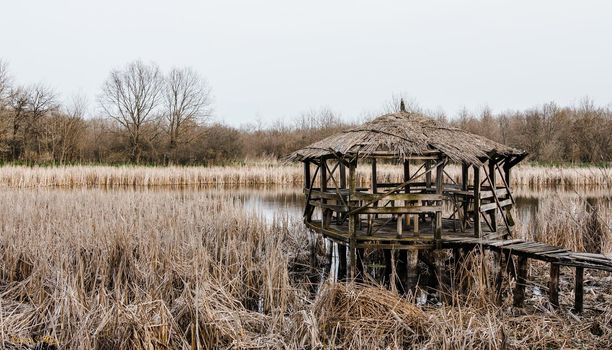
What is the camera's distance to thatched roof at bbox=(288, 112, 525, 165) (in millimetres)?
8164

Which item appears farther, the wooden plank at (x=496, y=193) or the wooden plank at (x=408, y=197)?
the wooden plank at (x=496, y=193)

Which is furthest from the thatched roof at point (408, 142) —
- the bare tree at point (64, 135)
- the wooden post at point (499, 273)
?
the bare tree at point (64, 135)

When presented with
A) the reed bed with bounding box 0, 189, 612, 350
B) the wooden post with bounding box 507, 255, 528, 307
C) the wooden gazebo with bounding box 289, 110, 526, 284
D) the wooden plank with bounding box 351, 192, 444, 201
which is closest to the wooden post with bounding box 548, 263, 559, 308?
the reed bed with bounding box 0, 189, 612, 350

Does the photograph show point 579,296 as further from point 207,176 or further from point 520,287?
point 207,176

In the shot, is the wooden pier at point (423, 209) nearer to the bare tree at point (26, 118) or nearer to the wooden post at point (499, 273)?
the wooden post at point (499, 273)

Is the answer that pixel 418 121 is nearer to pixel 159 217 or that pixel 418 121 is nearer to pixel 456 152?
pixel 456 152

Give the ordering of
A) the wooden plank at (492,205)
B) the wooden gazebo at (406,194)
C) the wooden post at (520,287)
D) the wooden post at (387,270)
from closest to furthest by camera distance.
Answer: the wooden post at (520,287)
the wooden gazebo at (406,194)
the wooden plank at (492,205)
the wooden post at (387,270)

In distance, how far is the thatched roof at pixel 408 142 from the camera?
8.16 meters

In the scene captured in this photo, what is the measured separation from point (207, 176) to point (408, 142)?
21578mm


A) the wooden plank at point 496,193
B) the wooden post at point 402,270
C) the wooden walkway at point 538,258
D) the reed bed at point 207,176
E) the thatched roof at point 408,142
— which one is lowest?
the wooden post at point 402,270

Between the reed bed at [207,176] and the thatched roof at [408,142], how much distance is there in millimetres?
14274

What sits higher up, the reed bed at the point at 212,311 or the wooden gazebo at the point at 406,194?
the wooden gazebo at the point at 406,194

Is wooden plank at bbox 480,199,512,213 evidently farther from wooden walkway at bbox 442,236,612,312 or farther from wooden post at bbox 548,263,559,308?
wooden post at bbox 548,263,559,308

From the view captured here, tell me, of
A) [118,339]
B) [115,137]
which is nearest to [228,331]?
[118,339]
